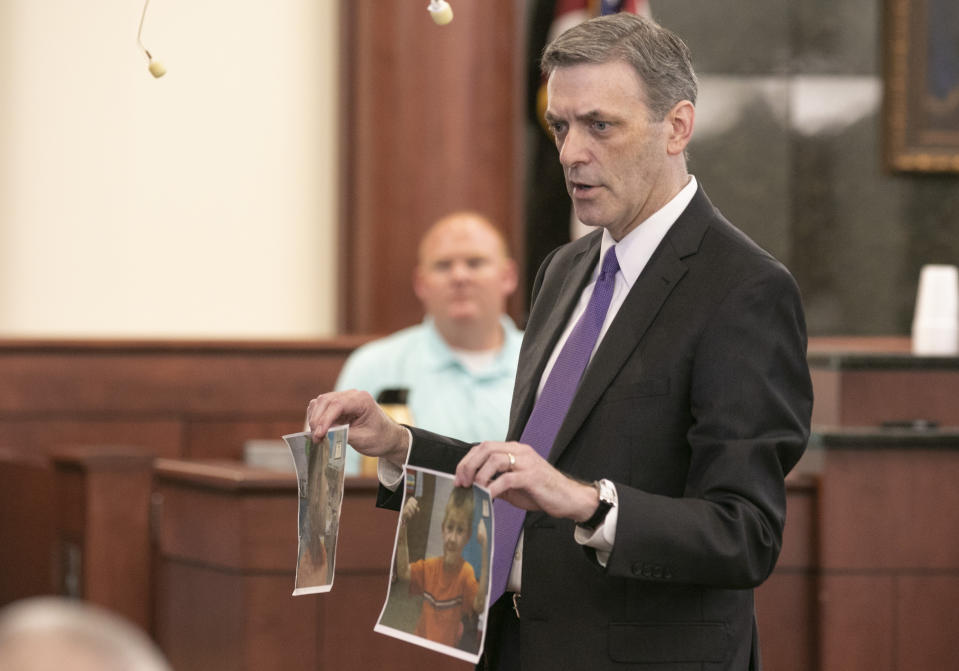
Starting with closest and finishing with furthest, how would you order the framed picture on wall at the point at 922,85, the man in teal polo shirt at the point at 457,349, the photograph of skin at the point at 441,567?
1. the photograph of skin at the point at 441,567
2. the man in teal polo shirt at the point at 457,349
3. the framed picture on wall at the point at 922,85

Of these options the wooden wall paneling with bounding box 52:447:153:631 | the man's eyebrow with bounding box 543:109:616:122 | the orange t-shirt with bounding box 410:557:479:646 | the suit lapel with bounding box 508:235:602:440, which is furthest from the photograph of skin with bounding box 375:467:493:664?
the wooden wall paneling with bounding box 52:447:153:631

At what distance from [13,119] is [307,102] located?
138 cm

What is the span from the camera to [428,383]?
4.84 m

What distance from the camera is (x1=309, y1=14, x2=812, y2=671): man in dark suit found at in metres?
1.89

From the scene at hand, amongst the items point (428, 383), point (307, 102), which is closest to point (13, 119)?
point (307, 102)

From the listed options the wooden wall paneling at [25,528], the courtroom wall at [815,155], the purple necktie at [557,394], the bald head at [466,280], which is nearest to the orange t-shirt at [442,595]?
the purple necktie at [557,394]

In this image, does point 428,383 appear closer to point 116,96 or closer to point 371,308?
point 371,308

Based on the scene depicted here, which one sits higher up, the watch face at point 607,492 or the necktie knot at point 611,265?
the necktie knot at point 611,265

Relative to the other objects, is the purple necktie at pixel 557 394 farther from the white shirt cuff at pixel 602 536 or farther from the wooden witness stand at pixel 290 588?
the wooden witness stand at pixel 290 588

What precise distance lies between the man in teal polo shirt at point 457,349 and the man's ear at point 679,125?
2.63 metres

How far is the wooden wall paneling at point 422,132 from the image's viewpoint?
22.0ft

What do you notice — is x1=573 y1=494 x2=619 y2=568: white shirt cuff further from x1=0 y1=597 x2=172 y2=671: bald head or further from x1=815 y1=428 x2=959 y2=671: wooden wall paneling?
x1=815 y1=428 x2=959 y2=671: wooden wall paneling

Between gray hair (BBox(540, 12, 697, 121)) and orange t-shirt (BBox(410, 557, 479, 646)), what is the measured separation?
696 millimetres

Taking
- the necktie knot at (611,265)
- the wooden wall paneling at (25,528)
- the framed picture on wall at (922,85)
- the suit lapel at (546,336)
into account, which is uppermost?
the framed picture on wall at (922,85)
